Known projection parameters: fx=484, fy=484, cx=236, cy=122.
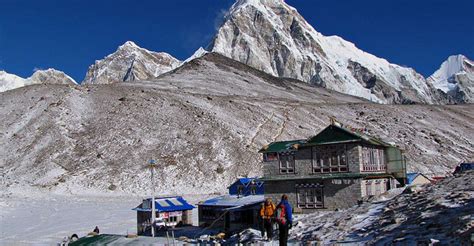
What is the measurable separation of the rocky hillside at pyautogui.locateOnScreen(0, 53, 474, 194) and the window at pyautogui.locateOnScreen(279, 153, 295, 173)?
104ft

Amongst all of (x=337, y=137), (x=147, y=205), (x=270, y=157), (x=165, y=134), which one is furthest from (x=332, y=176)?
(x=165, y=134)

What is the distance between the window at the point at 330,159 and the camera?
30.3 metres

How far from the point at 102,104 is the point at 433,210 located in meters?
78.9

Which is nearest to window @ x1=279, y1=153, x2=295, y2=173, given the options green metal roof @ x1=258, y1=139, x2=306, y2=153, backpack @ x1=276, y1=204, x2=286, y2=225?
green metal roof @ x1=258, y1=139, x2=306, y2=153

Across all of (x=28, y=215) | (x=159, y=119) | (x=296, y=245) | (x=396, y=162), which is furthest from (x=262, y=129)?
(x=296, y=245)

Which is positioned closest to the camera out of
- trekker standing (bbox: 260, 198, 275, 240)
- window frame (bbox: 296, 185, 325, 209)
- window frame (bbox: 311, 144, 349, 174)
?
trekker standing (bbox: 260, 198, 275, 240)

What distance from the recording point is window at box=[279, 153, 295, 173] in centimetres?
3225

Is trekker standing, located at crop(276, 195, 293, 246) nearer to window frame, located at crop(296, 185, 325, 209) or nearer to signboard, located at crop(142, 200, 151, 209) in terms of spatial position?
window frame, located at crop(296, 185, 325, 209)

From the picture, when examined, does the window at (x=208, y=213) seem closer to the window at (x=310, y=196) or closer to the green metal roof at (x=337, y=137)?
the window at (x=310, y=196)

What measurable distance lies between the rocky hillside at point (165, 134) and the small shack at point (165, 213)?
27.7 meters

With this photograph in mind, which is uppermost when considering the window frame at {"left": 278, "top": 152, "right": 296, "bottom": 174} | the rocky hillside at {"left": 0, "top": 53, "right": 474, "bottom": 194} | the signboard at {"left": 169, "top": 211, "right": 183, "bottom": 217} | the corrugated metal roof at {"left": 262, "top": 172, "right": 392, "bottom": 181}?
the rocky hillside at {"left": 0, "top": 53, "right": 474, "bottom": 194}

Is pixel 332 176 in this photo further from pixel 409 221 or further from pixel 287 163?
pixel 409 221

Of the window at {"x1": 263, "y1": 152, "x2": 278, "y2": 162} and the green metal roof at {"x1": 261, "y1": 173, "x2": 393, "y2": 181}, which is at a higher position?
the window at {"x1": 263, "y1": 152, "x2": 278, "y2": 162}

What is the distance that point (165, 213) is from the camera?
34219mm
